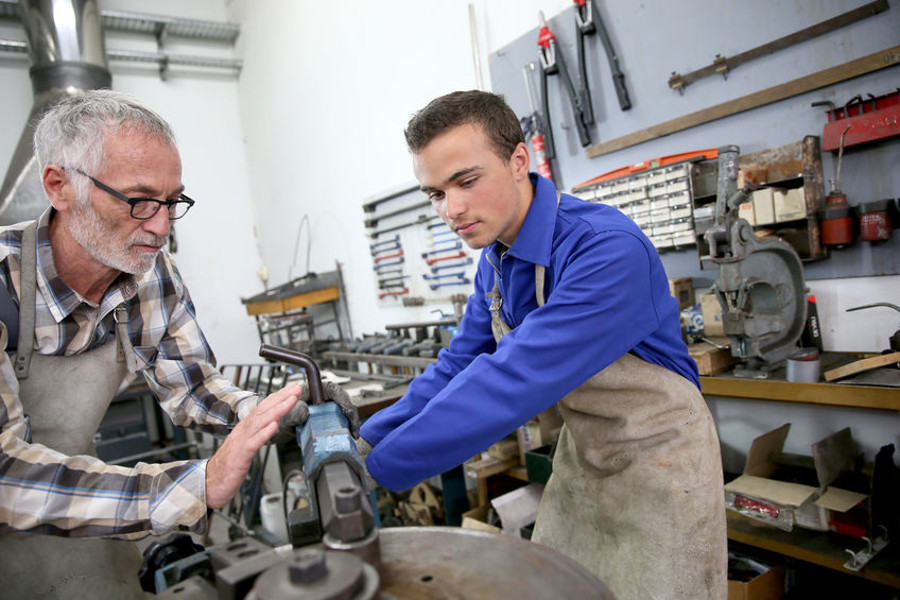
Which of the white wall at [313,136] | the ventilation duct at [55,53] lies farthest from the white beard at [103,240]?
the ventilation duct at [55,53]

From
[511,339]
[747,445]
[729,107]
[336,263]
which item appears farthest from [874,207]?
[336,263]

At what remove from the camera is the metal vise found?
5.47ft

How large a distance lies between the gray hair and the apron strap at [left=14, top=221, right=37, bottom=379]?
0.16 m

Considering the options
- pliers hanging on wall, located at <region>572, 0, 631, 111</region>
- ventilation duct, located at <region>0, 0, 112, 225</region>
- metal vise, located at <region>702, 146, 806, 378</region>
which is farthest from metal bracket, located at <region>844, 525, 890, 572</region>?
ventilation duct, located at <region>0, 0, 112, 225</region>

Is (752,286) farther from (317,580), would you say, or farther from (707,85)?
(317,580)

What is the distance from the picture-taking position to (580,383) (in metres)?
1.05

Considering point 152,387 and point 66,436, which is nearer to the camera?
point 66,436

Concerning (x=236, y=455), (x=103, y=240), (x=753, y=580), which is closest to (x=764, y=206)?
(x=753, y=580)

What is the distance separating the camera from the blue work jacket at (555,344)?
998 millimetres

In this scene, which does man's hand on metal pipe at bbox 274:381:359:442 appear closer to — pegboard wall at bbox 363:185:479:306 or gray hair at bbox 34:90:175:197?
gray hair at bbox 34:90:175:197

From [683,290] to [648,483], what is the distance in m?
1.09

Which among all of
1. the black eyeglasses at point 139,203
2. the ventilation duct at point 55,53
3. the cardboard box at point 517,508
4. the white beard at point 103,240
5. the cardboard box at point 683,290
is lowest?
the cardboard box at point 517,508

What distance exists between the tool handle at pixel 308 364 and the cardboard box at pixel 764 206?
1.52 meters

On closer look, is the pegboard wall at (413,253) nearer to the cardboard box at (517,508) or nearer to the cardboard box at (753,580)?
the cardboard box at (517,508)
